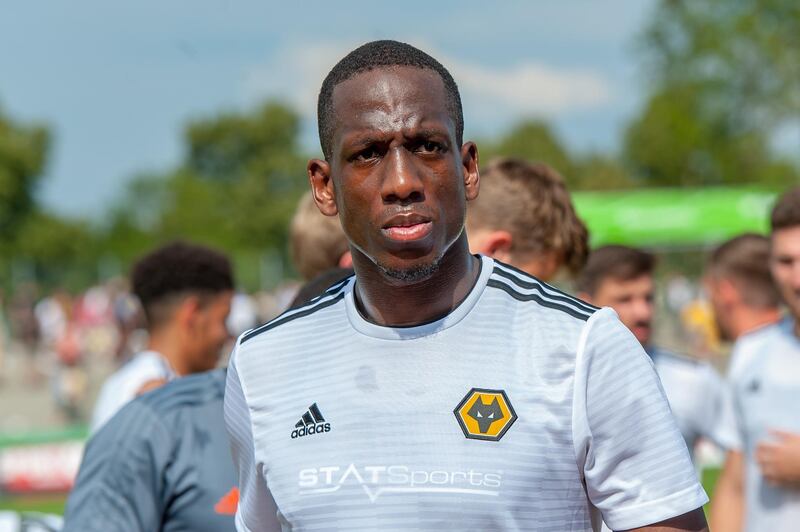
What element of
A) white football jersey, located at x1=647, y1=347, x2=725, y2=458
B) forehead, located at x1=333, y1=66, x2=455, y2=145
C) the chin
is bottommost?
white football jersey, located at x1=647, y1=347, x2=725, y2=458

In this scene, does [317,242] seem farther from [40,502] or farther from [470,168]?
[40,502]

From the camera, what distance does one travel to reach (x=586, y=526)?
1896 millimetres

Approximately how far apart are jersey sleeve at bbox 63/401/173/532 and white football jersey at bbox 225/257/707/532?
843 mm

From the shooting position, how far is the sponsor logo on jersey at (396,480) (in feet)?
5.99

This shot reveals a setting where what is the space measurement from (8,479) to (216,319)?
8.19m

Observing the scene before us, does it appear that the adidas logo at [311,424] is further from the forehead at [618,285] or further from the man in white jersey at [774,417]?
the forehead at [618,285]

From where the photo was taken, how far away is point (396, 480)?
1.87 metres

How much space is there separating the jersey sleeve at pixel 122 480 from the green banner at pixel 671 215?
22.5 meters

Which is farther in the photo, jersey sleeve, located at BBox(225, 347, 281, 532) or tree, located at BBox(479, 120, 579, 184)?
tree, located at BBox(479, 120, 579, 184)

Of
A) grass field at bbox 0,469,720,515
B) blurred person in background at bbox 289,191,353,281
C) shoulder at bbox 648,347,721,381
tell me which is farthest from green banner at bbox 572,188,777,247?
blurred person in background at bbox 289,191,353,281

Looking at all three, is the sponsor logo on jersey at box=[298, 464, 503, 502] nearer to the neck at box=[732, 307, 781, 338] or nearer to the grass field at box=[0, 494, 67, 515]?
the neck at box=[732, 307, 781, 338]

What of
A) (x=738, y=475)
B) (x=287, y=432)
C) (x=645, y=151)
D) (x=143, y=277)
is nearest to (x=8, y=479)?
(x=143, y=277)

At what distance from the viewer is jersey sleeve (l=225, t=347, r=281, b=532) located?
6.76 feet

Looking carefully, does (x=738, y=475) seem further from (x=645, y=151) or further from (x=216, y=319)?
(x=645, y=151)
